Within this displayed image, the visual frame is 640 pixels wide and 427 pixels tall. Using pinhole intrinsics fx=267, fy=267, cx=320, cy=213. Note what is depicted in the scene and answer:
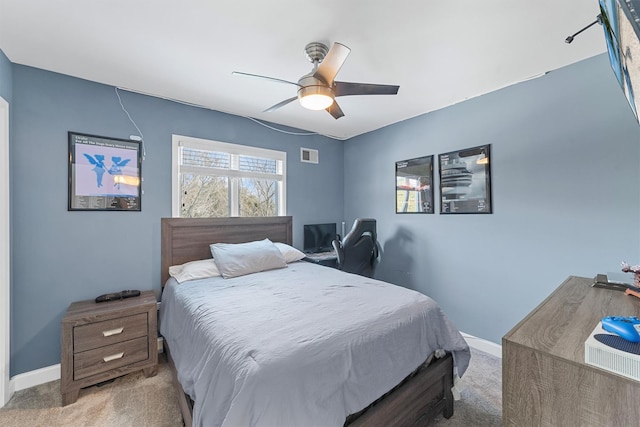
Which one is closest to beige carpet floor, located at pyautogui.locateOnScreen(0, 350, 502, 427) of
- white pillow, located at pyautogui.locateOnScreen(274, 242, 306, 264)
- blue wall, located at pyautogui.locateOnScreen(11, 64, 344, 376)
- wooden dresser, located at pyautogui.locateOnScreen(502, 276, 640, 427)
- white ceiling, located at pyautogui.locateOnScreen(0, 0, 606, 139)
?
blue wall, located at pyautogui.locateOnScreen(11, 64, 344, 376)

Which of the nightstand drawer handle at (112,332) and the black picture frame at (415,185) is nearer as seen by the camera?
the nightstand drawer handle at (112,332)

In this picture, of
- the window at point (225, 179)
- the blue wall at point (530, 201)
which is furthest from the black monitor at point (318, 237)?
the blue wall at point (530, 201)

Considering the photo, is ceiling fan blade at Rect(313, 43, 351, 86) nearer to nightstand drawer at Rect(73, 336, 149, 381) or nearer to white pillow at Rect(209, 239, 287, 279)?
white pillow at Rect(209, 239, 287, 279)

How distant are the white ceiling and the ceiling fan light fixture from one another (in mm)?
360

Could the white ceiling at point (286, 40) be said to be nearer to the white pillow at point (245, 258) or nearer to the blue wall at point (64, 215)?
the blue wall at point (64, 215)

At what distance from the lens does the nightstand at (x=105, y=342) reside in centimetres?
199

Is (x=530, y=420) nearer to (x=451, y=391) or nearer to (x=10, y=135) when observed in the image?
(x=451, y=391)

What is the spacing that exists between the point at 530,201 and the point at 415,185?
1.21 meters

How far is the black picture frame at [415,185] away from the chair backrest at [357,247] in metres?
0.67

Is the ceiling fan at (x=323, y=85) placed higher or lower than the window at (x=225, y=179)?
higher

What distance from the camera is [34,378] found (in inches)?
86.9

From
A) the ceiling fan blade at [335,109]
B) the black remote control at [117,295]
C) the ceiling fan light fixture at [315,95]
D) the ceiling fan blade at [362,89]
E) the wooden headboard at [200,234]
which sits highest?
the ceiling fan blade at [362,89]

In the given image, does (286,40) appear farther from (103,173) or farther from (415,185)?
(415,185)

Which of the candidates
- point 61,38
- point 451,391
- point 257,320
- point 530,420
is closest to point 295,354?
point 257,320
